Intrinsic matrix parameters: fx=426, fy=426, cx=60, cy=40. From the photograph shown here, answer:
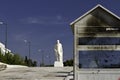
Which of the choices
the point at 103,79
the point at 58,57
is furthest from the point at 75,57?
the point at 58,57

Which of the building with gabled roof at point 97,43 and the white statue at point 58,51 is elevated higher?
the white statue at point 58,51

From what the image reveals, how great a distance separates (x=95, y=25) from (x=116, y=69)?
103 cm

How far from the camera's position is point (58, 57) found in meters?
51.1

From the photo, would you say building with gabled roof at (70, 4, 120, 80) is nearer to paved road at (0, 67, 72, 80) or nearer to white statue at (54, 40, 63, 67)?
paved road at (0, 67, 72, 80)

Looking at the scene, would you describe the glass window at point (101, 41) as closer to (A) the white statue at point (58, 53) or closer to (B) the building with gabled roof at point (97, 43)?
(B) the building with gabled roof at point (97, 43)

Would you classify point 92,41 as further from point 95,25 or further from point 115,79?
point 115,79

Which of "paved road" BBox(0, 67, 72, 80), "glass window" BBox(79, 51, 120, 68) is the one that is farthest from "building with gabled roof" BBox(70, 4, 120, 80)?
"paved road" BBox(0, 67, 72, 80)

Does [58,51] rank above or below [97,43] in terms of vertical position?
above

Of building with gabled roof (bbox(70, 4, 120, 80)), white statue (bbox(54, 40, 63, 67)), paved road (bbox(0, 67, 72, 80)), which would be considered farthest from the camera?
white statue (bbox(54, 40, 63, 67))

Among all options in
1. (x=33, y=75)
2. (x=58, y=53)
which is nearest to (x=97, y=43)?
(x=33, y=75)

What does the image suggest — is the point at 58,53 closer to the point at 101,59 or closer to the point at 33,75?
the point at 33,75

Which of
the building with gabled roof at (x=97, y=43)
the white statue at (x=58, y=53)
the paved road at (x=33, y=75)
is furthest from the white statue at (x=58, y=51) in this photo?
the building with gabled roof at (x=97, y=43)

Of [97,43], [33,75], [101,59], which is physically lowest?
[33,75]

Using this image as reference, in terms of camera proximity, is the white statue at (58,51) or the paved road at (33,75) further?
the white statue at (58,51)
